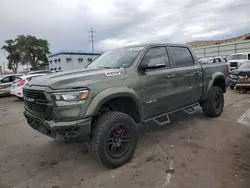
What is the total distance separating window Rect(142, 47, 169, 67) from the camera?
3.81 meters

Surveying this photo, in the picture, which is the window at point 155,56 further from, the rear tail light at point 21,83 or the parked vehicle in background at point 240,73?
the rear tail light at point 21,83

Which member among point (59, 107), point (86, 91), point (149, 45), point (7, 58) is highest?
point (7, 58)

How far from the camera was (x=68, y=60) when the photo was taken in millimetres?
36438

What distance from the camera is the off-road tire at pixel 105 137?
3012 millimetres

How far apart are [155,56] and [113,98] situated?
54.1 inches

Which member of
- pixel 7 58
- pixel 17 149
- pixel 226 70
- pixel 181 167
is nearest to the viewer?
pixel 181 167

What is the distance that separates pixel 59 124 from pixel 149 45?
227cm

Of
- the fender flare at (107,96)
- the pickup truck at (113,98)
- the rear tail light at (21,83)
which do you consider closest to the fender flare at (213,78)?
the pickup truck at (113,98)

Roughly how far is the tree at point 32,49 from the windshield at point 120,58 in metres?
43.2

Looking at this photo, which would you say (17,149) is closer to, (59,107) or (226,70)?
(59,107)

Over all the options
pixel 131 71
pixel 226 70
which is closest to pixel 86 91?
pixel 131 71

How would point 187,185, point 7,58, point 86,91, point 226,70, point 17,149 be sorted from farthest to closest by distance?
point 7,58 → point 226,70 → point 17,149 → point 86,91 → point 187,185

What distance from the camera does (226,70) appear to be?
598 centimetres

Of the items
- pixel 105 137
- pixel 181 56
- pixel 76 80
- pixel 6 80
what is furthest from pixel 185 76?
A: pixel 6 80
